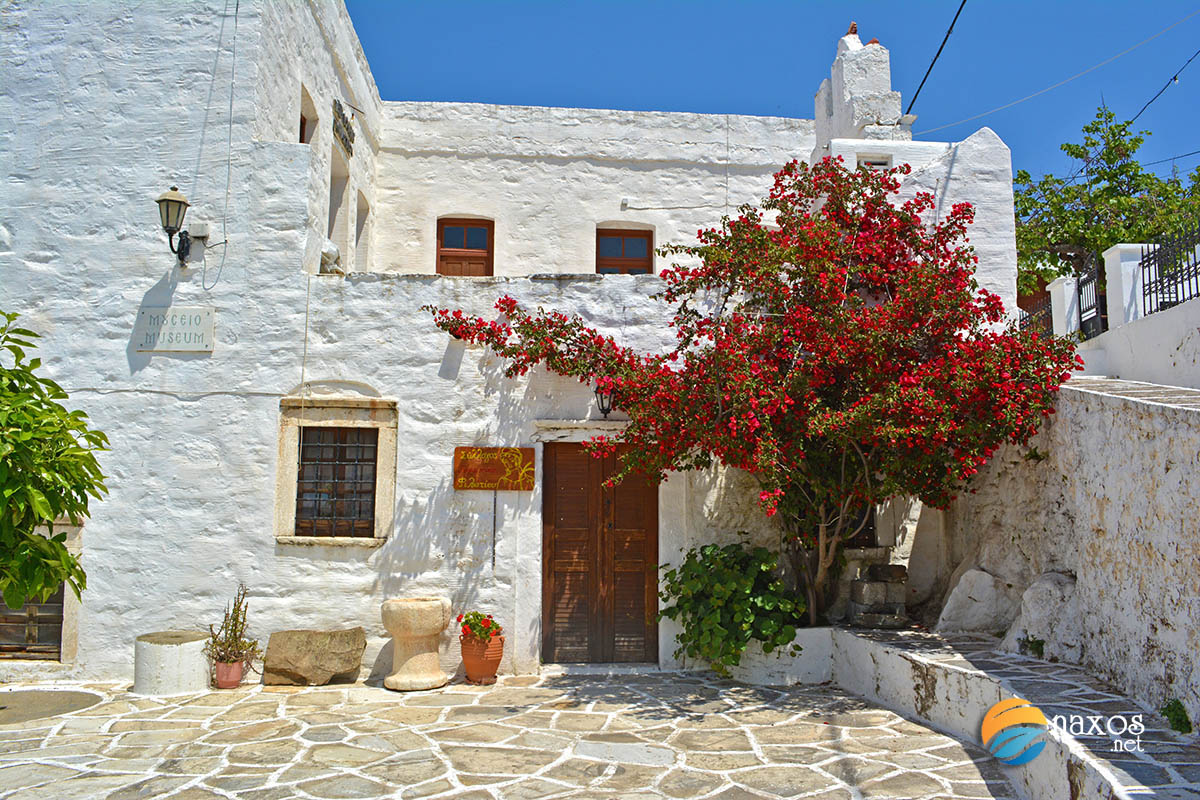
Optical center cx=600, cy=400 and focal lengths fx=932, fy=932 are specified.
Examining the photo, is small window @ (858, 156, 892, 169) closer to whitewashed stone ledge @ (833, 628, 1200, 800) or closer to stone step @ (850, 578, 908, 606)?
stone step @ (850, 578, 908, 606)

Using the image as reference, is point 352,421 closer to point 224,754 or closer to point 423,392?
point 423,392

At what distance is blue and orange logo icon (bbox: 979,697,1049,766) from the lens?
5098mm

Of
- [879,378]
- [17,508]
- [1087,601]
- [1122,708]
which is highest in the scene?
[879,378]

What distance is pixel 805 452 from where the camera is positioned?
756cm

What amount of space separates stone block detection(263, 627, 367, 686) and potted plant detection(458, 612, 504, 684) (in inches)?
35.9

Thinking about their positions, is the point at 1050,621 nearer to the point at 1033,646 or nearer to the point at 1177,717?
the point at 1033,646

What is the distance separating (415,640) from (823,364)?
4.01 m

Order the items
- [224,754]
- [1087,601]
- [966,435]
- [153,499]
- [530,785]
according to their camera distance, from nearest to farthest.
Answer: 1. [530,785]
2. [224,754]
3. [1087,601]
4. [966,435]
5. [153,499]

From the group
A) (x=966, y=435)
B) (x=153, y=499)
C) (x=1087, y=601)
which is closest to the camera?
(x=1087, y=601)

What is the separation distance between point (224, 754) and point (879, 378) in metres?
5.25

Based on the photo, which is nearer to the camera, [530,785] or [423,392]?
[530,785]

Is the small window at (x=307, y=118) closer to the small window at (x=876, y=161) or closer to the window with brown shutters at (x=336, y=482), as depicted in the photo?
the window with brown shutters at (x=336, y=482)

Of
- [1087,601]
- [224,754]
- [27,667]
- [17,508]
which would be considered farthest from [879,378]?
[27,667]

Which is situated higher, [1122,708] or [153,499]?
[153,499]
